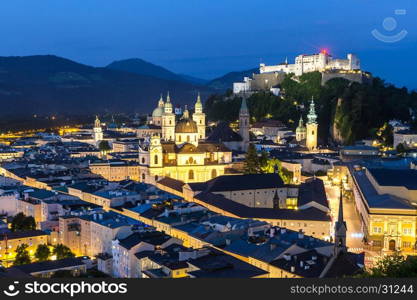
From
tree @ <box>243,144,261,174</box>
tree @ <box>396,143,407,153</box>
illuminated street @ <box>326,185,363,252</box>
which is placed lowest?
illuminated street @ <box>326,185,363,252</box>

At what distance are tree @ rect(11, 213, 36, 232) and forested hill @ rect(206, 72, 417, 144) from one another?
1699 inches

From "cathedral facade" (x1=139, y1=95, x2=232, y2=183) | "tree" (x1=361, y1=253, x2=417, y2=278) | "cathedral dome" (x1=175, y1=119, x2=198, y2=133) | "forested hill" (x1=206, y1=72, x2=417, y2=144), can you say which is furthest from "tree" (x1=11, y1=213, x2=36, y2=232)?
"forested hill" (x1=206, y1=72, x2=417, y2=144)

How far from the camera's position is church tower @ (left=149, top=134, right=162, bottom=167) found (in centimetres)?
4956

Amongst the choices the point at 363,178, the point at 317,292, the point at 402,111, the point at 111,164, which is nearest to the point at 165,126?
the point at 111,164

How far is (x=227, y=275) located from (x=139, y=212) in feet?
47.3

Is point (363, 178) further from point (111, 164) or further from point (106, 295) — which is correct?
point (106, 295)

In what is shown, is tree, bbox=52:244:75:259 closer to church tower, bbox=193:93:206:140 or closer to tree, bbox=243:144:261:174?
tree, bbox=243:144:261:174

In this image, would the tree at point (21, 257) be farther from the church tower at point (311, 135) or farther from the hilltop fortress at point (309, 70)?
the hilltop fortress at point (309, 70)

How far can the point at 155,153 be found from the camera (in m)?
49.6

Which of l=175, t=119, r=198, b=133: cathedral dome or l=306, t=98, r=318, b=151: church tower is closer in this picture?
l=175, t=119, r=198, b=133: cathedral dome

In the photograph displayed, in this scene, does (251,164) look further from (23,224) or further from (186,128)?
(23,224)

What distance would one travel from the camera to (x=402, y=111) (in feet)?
237

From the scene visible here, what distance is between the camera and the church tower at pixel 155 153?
49562 mm

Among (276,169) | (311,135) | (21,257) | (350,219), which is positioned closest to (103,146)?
(311,135)
